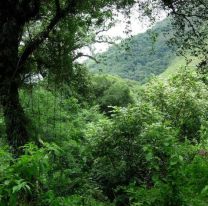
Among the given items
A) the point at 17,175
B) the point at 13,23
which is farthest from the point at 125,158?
the point at 17,175

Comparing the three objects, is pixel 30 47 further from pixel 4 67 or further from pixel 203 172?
pixel 203 172

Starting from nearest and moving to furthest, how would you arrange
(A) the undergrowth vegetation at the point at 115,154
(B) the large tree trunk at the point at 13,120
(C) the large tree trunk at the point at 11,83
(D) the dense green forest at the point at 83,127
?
1. (A) the undergrowth vegetation at the point at 115,154
2. (D) the dense green forest at the point at 83,127
3. (C) the large tree trunk at the point at 11,83
4. (B) the large tree trunk at the point at 13,120

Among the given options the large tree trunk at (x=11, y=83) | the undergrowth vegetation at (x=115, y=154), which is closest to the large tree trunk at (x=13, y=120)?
the large tree trunk at (x=11, y=83)

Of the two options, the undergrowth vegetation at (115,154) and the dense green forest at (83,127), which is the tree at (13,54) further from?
the undergrowth vegetation at (115,154)

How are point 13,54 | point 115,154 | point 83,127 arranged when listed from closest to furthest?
1. point 13,54
2. point 115,154
3. point 83,127

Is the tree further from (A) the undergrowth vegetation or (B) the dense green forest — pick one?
(A) the undergrowth vegetation

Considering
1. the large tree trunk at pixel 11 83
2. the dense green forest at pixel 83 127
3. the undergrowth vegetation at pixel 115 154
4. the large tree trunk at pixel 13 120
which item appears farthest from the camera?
the large tree trunk at pixel 13 120

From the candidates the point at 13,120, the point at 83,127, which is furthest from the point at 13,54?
the point at 83,127

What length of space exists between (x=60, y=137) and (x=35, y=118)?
964mm

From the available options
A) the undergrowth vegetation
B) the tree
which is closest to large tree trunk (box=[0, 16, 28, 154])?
the tree

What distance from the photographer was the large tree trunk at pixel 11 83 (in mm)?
9375

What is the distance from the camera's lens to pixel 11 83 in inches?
380

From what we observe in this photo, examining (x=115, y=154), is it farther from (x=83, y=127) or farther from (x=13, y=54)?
(x=13, y=54)

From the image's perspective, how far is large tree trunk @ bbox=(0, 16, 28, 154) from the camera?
9375 millimetres
